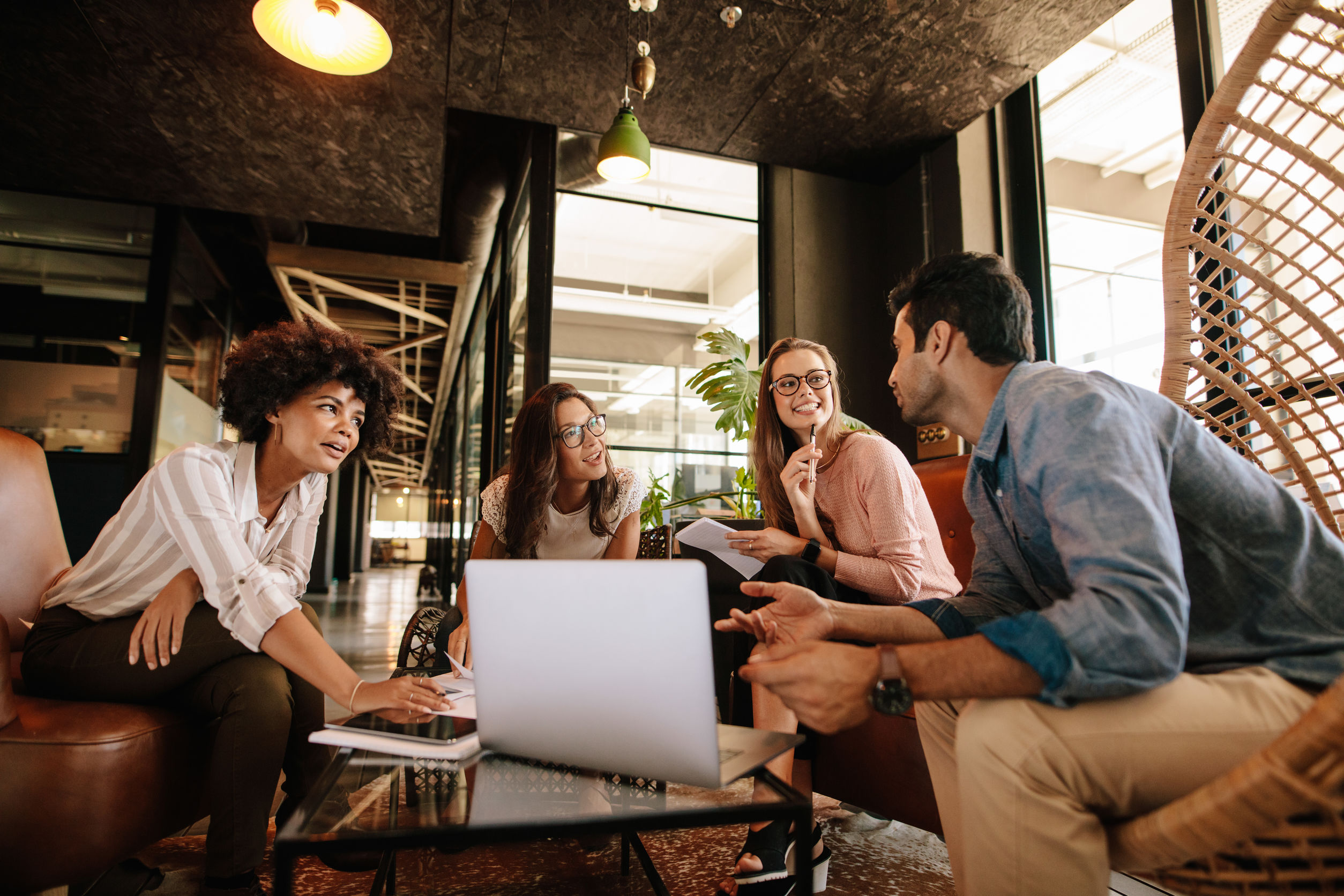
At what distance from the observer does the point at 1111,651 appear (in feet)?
2.41

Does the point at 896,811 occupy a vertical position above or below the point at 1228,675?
below

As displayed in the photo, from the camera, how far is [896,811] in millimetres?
1470

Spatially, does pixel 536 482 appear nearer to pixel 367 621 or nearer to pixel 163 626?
pixel 163 626

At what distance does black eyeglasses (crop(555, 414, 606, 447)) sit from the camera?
90.2 inches

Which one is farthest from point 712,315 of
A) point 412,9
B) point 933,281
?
point 933,281

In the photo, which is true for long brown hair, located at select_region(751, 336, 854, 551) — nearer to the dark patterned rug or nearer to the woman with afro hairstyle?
the dark patterned rug

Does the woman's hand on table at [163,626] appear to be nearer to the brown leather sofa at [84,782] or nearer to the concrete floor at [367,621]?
the brown leather sofa at [84,782]

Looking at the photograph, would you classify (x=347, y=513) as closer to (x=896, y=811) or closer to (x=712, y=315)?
(x=712, y=315)

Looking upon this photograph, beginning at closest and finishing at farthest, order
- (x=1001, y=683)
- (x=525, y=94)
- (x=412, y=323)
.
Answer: (x=1001, y=683) < (x=525, y=94) < (x=412, y=323)

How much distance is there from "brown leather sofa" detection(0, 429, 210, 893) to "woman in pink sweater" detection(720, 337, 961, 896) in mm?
1048

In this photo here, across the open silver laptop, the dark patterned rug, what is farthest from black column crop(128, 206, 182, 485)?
the open silver laptop

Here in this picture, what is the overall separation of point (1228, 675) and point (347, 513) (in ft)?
57.5

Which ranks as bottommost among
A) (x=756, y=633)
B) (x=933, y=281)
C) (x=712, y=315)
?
(x=756, y=633)

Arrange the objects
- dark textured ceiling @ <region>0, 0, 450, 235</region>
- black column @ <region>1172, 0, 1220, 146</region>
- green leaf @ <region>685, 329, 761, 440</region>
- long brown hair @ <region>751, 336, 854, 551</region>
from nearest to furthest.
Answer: long brown hair @ <region>751, 336, 854, 551</region>
black column @ <region>1172, 0, 1220, 146</region>
dark textured ceiling @ <region>0, 0, 450, 235</region>
green leaf @ <region>685, 329, 761, 440</region>
